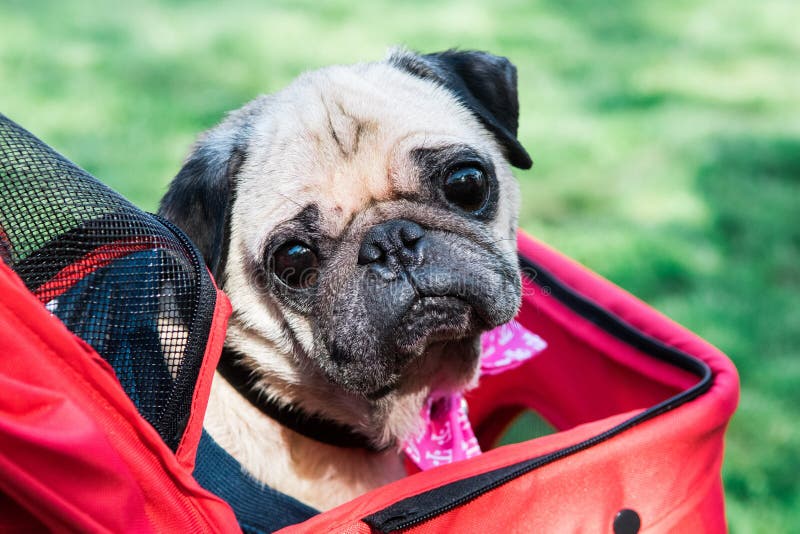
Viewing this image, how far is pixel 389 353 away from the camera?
1445mm

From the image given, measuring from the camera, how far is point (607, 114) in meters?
4.45

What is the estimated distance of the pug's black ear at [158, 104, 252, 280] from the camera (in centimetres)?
162

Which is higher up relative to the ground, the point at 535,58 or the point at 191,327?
the point at 191,327

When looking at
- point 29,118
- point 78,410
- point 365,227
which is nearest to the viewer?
point 78,410

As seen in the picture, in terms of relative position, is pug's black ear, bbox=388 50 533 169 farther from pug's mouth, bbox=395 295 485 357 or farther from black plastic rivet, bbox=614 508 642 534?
black plastic rivet, bbox=614 508 642 534

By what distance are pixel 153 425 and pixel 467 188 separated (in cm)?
87

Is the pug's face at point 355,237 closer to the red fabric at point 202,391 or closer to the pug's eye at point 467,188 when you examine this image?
the pug's eye at point 467,188

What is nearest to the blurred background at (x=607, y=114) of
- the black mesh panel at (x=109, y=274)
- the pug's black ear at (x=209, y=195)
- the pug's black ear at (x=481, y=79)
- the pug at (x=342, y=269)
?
the pug at (x=342, y=269)

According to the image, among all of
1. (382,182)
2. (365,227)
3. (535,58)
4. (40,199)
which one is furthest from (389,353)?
(535,58)

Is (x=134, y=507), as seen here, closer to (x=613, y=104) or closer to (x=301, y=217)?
(x=301, y=217)

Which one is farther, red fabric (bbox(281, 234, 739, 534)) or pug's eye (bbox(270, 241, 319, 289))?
pug's eye (bbox(270, 241, 319, 289))

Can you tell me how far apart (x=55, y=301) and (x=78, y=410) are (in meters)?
0.26

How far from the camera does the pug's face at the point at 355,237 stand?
145 cm

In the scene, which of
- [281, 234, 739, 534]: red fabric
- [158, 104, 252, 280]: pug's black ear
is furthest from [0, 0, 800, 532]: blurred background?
[158, 104, 252, 280]: pug's black ear
